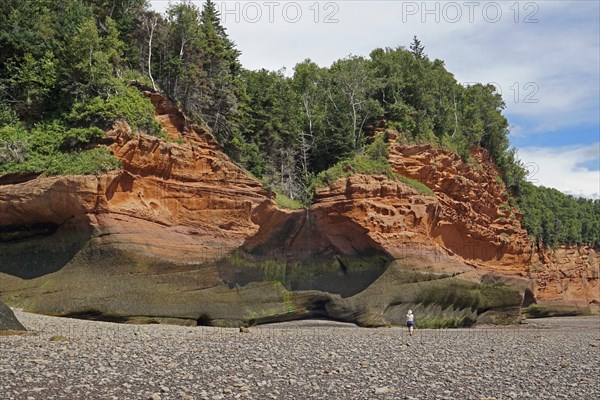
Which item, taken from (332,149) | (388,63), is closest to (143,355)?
(332,149)

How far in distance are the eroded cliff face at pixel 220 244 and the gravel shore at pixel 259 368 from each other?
11.9 ft

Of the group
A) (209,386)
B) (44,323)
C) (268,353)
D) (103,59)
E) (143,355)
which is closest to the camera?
(209,386)

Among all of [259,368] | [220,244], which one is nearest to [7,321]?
[259,368]

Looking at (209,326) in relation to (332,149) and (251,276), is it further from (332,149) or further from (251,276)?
(332,149)

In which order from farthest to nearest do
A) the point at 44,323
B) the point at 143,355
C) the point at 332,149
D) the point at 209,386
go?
the point at 332,149
the point at 44,323
the point at 143,355
the point at 209,386

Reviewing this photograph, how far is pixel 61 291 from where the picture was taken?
20.8 metres

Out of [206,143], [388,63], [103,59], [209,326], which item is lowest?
[209,326]

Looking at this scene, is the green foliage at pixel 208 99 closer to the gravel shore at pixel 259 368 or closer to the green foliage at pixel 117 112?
the green foliage at pixel 117 112

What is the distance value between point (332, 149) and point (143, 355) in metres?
21.8

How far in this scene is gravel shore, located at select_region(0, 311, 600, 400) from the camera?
31.2 ft

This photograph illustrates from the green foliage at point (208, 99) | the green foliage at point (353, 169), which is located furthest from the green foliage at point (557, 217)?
the green foliage at point (353, 169)

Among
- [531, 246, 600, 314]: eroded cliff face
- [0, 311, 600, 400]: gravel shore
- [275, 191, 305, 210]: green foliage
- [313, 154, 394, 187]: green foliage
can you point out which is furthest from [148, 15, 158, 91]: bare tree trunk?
[531, 246, 600, 314]: eroded cliff face

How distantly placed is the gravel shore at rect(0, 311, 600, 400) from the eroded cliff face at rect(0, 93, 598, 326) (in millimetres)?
3637

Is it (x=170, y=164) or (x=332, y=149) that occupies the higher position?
(x=332, y=149)
